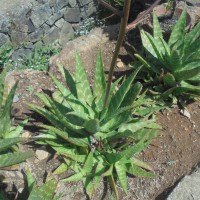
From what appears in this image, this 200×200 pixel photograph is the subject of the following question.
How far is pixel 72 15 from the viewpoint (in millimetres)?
5504

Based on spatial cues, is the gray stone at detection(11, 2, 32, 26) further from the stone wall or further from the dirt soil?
the dirt soil

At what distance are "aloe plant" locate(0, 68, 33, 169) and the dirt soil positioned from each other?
234mm

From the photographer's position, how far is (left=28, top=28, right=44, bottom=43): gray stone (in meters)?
5.02

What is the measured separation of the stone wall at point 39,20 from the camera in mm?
4703

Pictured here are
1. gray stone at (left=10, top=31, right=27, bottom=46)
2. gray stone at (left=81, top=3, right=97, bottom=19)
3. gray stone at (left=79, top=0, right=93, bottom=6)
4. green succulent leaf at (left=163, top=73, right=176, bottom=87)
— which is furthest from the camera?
gray stone at (left=81, top=3, right=97, bottom=19)

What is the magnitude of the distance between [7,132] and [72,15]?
2463 mm

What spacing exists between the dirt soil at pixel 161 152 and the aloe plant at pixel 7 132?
234mm

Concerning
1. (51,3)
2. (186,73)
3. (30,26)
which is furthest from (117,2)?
(186,73)

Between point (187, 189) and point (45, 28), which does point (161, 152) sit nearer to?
point (187, 189)

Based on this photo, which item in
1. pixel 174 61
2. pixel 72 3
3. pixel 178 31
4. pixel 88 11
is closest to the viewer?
pixel 174 61

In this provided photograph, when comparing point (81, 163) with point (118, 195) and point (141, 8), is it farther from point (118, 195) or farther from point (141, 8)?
point (141, 8)

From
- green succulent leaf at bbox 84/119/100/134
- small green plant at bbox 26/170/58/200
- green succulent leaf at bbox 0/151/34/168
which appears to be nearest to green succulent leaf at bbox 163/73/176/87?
green succulent leaf at bbox 84/119/100/134

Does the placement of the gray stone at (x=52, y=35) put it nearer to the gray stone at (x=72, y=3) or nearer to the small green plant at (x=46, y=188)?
the gray stone at (x=72, y=3)

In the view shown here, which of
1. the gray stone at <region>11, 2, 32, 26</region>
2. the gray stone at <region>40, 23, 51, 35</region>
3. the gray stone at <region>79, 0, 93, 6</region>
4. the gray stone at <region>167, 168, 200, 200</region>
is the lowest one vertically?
the gray stone at <region>167, 168, 200, 200</region>
